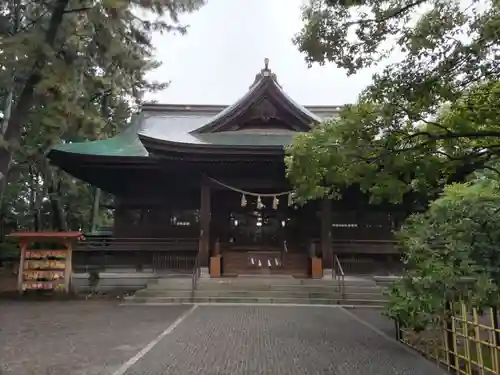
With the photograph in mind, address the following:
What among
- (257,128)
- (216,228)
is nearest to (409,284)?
(216,228)

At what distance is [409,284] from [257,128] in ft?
44.2

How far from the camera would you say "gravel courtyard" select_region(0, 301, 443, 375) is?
5516 mm

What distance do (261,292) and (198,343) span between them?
618 centimetres

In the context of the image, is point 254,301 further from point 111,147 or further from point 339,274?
point 111,147

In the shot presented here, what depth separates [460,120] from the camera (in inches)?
188

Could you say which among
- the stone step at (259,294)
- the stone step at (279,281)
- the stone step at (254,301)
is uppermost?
the stone step at (279,281)

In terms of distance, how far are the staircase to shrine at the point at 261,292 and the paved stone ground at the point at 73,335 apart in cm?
112

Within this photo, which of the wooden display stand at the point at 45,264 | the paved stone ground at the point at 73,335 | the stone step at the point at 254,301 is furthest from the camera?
the wooden display stand at the point at 45,264

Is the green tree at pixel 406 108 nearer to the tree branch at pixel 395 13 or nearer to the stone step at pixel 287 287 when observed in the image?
the tree branch at pixel 395 13

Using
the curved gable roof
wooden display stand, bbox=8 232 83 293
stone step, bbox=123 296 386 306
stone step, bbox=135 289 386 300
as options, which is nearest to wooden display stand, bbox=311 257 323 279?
stone step, bbox=135 289 386 300

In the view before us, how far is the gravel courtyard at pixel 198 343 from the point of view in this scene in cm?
552

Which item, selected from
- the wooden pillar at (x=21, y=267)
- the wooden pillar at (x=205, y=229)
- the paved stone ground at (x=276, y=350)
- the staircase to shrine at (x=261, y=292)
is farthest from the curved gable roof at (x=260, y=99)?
the paved stone ground at (x=276, y=350)

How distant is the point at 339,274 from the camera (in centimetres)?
1457

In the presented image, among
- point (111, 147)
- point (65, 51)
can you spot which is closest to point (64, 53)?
point (65, 51)
